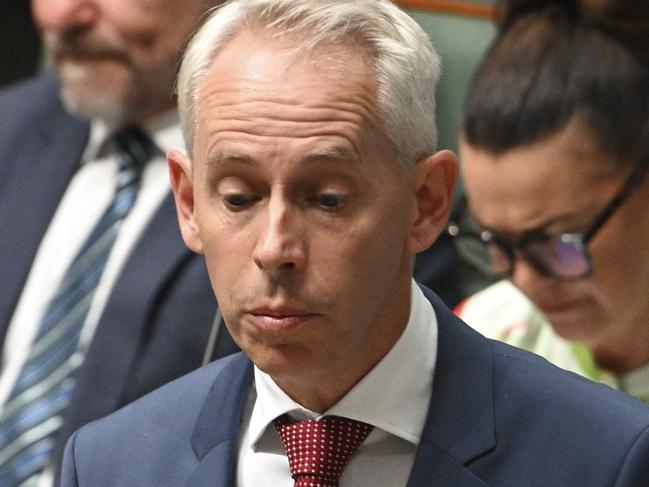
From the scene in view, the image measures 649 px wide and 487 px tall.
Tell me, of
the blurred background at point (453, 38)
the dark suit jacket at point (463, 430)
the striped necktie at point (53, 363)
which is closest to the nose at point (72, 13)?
the striped necktie at point (53, 363)

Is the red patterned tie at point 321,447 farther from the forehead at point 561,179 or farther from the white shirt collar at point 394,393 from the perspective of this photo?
the forehead at point 561,179

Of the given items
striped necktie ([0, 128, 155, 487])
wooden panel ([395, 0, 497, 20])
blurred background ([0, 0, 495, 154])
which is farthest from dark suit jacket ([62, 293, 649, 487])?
wooden panel ([395, 0, 497, 20])

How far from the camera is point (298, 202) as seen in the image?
5.16 feet

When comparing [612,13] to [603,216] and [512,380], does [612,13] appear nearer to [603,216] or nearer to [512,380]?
[603,216]

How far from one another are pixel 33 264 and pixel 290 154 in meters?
1.26

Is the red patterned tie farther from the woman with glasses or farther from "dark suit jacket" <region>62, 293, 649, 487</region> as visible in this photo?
the woman with glasses

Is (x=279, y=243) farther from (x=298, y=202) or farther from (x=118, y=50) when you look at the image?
(x=118, y=50)

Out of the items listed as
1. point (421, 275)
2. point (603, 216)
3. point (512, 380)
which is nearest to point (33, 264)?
point (421, 275)

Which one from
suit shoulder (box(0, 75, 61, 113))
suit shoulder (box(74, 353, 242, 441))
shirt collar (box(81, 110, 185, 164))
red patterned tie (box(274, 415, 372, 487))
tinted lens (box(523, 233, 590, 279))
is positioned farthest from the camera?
suit shoulder (box(0, 75, 61, 113))

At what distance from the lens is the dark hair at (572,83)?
2.45m

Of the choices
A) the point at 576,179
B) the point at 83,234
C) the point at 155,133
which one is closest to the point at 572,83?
the point at 576,179

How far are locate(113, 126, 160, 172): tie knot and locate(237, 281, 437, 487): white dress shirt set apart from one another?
1076mm

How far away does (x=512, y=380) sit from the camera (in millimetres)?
Answer: 1714

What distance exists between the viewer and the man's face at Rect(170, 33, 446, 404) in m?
1.57
